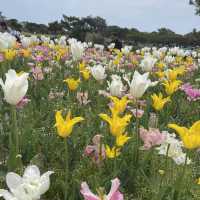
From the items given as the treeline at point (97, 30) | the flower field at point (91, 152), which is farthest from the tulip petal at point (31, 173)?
the treeline at point (97, 30)

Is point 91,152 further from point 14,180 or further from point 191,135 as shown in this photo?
point 14,180

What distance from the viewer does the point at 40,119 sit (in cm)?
488

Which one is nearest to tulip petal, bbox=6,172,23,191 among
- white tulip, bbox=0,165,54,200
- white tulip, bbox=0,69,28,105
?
white tulip, bbox=0,165,54,200

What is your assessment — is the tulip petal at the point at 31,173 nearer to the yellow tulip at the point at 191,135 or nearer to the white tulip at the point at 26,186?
the white tulip at the point at 26,186

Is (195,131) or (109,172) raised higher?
(195,131)

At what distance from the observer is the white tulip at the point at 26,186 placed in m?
1.88

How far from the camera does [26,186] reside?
6.35ft

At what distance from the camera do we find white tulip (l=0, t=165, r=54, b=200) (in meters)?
1.88

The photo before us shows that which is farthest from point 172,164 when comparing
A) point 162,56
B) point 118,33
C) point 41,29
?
point 118,33

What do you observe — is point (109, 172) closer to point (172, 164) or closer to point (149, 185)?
point (149, 185)

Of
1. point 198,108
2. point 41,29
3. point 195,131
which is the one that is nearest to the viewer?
point 195,131

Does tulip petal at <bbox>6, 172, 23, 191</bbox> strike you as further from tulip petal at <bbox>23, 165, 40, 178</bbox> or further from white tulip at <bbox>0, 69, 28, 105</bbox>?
white tulip at <bbox>0, 69, 28, 105</bbox>

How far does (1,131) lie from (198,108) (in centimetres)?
318

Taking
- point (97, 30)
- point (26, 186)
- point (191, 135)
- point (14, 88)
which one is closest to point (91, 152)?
point (14, 88)
